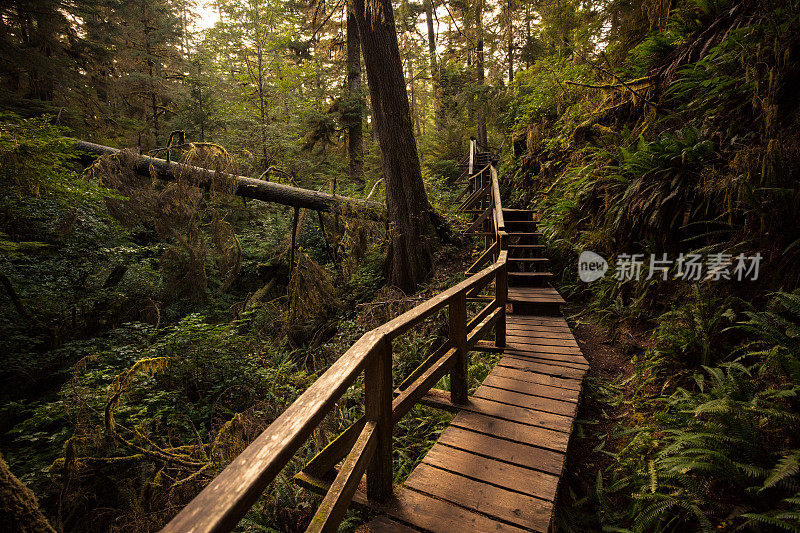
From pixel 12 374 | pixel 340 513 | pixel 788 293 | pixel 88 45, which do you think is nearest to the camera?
pixel 340 513

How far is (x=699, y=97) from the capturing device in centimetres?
475

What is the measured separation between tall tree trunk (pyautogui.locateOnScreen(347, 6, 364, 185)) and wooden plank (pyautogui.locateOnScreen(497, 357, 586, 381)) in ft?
34.1

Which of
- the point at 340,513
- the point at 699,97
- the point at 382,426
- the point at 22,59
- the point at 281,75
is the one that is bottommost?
the point at 340,513

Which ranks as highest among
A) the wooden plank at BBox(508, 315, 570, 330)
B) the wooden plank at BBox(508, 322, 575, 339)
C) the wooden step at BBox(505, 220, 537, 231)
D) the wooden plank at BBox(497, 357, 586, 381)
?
the wooden step at BBox(505, 220, 537, 231)

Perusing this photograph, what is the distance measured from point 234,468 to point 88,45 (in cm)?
1624

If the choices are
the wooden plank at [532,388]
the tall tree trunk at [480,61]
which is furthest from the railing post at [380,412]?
the tall tree trunk at [480,61]

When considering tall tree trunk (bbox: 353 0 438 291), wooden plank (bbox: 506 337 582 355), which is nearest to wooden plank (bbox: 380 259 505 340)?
wooden plank (bbox: 506 337 582 355)

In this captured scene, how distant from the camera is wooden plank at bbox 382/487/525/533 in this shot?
210 cm

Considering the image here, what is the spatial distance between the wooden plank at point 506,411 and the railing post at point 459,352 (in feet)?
0.32

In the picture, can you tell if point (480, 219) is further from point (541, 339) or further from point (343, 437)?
point (343, 437)

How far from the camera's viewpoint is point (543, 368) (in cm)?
423

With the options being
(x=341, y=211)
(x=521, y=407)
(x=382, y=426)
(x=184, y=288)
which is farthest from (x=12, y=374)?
(x=521, y=407)

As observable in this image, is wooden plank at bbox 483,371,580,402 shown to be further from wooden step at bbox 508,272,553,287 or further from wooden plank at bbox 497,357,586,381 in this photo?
wooden step at bbox 508,272,553,287

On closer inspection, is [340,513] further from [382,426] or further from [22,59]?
[22,59]
